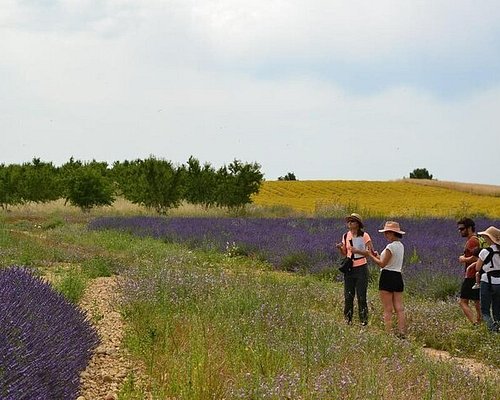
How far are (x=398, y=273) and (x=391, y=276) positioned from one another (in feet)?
0.31

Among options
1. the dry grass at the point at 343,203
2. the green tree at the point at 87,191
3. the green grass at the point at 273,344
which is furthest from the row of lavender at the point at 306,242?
the green tree at the point at 87,191

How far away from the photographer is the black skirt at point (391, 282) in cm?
779

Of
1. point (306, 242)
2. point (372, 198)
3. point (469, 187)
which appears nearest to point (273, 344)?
point (306, 242)

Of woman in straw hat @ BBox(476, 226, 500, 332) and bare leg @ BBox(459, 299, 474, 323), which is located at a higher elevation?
woman in straw hat @ BBox(476, 226, 500, 332)

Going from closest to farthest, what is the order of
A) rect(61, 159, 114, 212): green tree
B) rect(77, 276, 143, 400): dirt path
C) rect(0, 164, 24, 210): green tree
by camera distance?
rect(77, 276, 143, 400): dirt path
rect(61, 159, 114, 212): green tree
rect(0, 164, 24, 210): green tree

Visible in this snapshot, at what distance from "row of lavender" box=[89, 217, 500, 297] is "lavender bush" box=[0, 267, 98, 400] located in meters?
7.00

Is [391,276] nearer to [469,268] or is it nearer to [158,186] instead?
[469,268]

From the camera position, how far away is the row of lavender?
1201cm

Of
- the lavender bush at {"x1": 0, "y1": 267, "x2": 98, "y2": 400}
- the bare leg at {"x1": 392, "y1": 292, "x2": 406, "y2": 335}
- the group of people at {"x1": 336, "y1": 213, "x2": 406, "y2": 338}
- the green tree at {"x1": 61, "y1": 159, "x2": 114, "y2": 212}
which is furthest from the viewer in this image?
the green tree at {"x1": 61, "y1": 159, "x2": 114, "y2": 212}

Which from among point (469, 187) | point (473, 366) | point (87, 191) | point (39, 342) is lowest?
point (473, 366)

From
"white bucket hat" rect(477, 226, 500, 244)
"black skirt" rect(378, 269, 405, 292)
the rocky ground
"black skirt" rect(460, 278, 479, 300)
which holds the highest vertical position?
"white bucket hat" rect(477, 226, 500, 244)

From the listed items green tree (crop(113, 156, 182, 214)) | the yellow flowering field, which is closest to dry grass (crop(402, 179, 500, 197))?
the yellow flowering field

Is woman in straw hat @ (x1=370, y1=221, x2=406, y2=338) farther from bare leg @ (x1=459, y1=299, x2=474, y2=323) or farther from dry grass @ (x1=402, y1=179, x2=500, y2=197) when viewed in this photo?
dry grass @ (x1=402, y1=179, x2=500, y2=197)

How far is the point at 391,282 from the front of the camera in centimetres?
780
